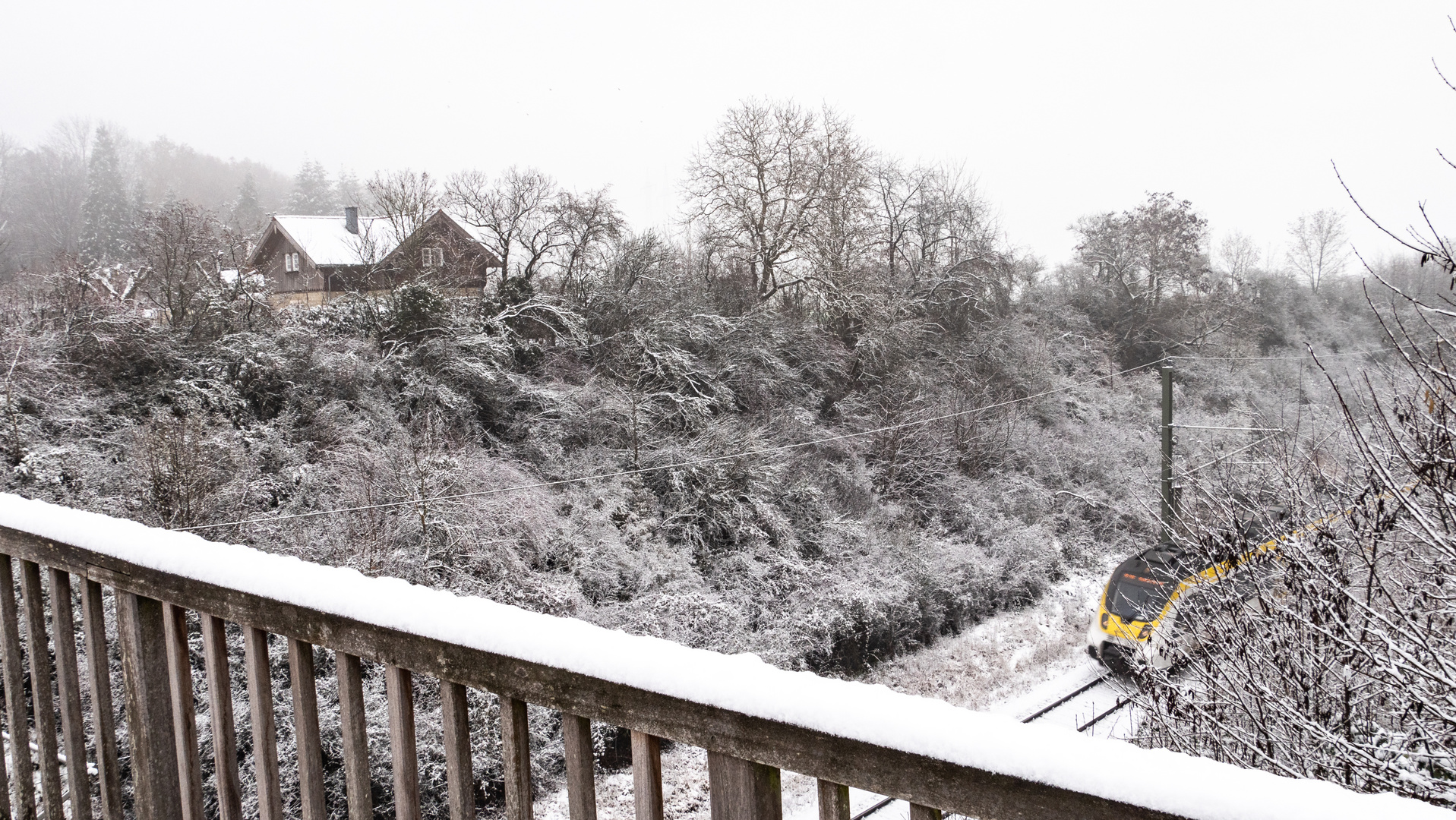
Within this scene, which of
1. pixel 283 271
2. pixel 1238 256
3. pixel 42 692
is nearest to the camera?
pixel 42 692

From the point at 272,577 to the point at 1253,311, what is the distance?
3583 cm

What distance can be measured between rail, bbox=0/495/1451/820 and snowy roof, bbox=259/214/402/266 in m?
18.1

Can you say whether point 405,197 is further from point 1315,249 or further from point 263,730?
point 1315,249

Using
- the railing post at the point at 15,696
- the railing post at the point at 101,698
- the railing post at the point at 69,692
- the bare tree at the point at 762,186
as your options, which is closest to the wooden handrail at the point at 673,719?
the railing post at the point at 101,698

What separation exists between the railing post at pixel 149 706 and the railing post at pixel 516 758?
833mm

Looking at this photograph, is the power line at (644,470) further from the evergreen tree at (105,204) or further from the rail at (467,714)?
the evergreen tree at (105,204)

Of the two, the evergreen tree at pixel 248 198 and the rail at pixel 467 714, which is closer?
the rail at pixel 467 714

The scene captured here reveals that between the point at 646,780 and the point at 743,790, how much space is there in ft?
0.44

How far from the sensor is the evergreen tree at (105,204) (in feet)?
95.1

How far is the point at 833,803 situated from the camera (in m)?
0.88

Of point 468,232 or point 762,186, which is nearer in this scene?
point 468,232

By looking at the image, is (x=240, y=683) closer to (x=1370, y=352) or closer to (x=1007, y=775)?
(x=1007, y=775)

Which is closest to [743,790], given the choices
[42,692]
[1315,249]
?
[42,692]

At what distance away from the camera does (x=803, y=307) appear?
886 inches
